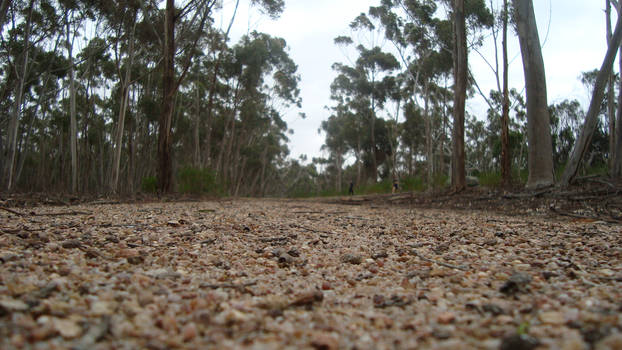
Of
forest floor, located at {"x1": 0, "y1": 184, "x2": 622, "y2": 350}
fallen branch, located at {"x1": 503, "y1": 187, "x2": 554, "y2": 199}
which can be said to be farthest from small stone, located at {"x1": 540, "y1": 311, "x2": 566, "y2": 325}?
fallen branch, located at {"x1": 503, "y1": 187, "x2": 554, "y2": 199}

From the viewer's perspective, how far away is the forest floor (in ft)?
3.14

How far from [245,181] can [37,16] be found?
21.1 meters

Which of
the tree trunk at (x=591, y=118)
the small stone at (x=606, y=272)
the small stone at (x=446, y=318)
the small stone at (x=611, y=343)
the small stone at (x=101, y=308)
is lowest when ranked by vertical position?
the small stone at (x=446, y=318)

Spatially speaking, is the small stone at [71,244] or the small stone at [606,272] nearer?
the small stone at [606,272]

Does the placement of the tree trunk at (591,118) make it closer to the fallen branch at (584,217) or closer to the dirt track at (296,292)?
the fallen branch at (584,217)

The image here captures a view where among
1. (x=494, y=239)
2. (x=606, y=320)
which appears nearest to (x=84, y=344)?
(x=606, y=320)

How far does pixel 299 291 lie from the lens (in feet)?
4.77

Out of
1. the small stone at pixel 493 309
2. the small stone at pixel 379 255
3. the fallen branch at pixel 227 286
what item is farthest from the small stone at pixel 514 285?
the fallen branch at pixel 227 286

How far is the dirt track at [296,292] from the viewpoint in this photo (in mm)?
958

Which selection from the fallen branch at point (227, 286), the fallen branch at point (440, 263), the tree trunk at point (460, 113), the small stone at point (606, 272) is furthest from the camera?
the tree trunk at point (460, 113)

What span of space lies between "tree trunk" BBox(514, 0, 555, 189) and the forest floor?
Answer: 144 inches

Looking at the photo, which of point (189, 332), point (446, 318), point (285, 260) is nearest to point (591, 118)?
point (285, 260)

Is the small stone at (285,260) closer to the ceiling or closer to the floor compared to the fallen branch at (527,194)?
closer to the floor

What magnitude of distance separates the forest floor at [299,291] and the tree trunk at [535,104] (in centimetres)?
367
